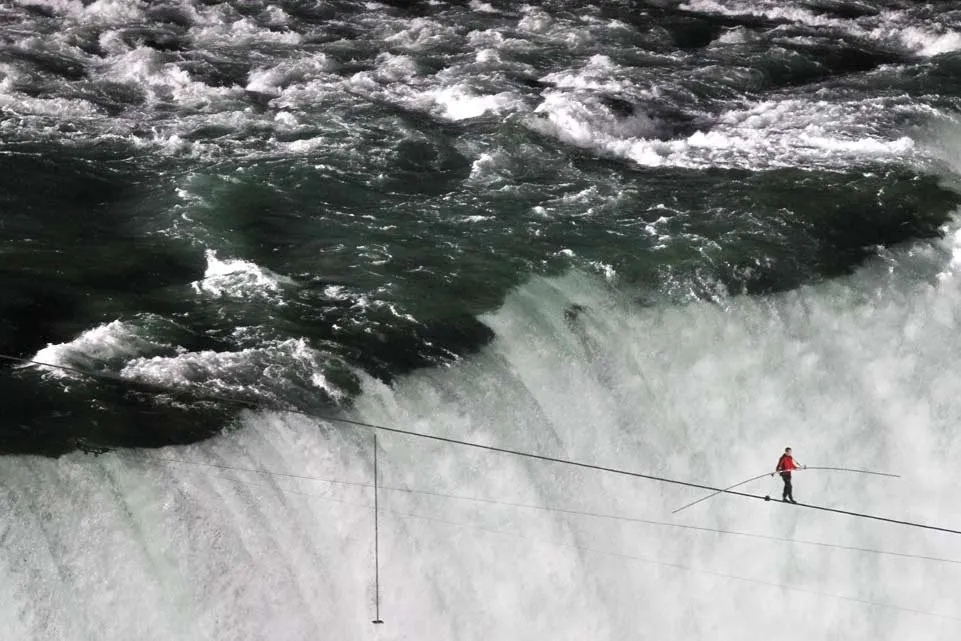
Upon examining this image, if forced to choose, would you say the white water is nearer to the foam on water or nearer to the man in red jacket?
the man in red jacket

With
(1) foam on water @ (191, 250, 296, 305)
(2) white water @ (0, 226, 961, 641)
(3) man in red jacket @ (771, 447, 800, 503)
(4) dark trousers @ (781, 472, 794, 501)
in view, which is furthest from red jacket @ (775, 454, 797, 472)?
(1) foam on water @ (191, 250, 296, 305)

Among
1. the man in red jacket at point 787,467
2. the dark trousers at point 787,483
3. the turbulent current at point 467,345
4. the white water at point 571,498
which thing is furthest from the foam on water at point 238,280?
the dark trousers at point 787,483

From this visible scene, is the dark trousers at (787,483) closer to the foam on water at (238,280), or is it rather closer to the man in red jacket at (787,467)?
the man in red jacket at (787,467)

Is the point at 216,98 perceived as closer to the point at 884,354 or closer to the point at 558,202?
the point at 558,202

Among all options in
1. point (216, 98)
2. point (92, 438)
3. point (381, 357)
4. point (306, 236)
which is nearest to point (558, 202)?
point (306, 236)

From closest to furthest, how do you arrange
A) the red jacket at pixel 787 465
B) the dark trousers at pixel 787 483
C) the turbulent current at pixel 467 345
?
the turbulent current at pixel 467 345 → the red jacket at pixel 787 465 → the dark trousers at pixel 787 483

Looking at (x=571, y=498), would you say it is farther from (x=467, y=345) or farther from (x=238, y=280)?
(x=238, y=280)
